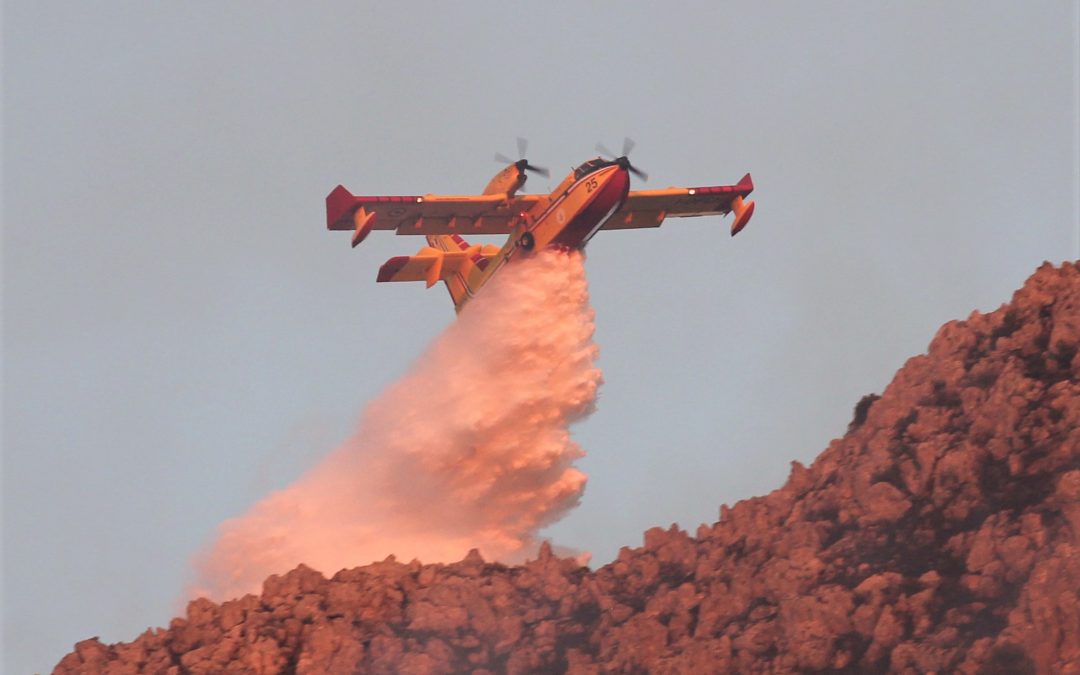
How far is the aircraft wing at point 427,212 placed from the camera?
3152 inches

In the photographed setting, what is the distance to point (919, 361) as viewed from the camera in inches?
2586

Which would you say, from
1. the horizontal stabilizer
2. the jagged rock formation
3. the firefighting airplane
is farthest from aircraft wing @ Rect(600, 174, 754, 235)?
the jagged rock formation

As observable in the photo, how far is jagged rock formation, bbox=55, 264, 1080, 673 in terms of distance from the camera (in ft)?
188

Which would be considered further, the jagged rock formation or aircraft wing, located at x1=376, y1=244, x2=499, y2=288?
aircraft wing, located at x1=376, y1=244, x2=499, y2=288

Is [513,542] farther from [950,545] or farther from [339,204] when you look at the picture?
[950,545]

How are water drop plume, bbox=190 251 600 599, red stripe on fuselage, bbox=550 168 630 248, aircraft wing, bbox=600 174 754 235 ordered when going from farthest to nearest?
aircraft wing, bbox=600 174 754 235 → water drop plume, bbox=190 251 600 599 → red stripe on fuselage, bbox=550 168 630 248

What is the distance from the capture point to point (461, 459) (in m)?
80.5

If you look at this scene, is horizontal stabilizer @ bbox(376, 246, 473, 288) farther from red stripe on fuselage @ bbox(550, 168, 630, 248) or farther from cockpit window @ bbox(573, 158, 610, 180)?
cockpit window @ bbox(573, 158, 610, 180)

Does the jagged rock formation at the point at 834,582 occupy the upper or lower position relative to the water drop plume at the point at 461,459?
lower

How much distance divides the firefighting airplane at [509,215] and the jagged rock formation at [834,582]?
15282 millimetres

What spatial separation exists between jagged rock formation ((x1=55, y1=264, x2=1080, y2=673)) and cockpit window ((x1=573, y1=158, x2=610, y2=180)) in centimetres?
1549

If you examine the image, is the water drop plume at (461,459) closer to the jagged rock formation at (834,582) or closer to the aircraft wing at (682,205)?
the aircraft wing at (682,205)

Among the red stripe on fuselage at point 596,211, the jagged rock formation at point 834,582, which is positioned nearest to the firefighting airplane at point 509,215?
the red stripe on fuselage at point 596,211

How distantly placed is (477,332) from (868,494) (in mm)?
23954
